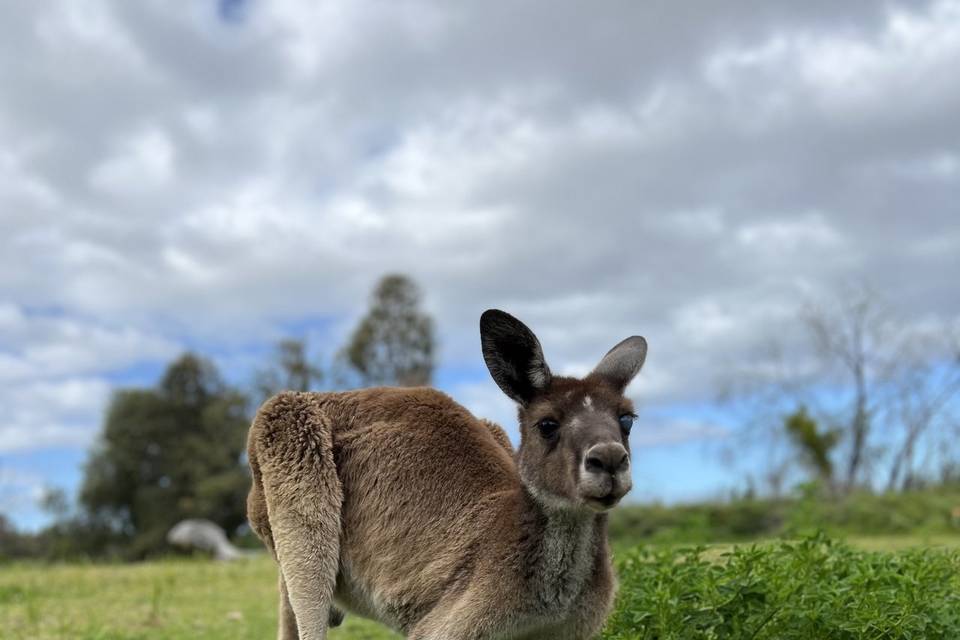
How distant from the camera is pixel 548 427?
4344 mm

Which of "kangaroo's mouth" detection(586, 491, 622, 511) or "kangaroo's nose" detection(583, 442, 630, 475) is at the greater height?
"kangaroo's nose" detection(583, 442, 630, 475)

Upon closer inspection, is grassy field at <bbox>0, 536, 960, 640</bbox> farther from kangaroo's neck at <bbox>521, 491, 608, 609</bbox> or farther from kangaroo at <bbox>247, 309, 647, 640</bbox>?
kangaroo at <bbox>247, 309, 647, 640</bbox>

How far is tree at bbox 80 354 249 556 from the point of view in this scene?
36844 mm

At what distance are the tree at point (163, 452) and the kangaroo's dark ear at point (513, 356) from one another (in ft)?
109

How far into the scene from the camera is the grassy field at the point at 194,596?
560cm

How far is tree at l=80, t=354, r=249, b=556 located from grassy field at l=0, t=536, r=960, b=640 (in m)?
21.9

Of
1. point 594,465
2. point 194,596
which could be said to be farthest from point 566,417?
point 194,596

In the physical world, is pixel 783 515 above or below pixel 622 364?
below

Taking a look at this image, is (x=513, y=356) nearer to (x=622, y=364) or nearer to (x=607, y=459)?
(x=622, y=364)

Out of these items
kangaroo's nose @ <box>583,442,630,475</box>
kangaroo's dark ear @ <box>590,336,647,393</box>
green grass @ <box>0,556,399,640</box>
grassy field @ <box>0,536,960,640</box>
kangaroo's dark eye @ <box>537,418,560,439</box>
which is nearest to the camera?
kangaroo's nose @ <box>583,442,630,475</box>

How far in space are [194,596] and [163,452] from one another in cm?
2983

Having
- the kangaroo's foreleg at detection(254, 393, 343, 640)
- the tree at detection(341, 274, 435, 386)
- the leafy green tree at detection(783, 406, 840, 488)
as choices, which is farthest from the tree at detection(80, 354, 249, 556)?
the kangaroo's foreleg at detection(254, 393, 343, 640)

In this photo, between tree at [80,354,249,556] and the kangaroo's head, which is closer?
the kangaroo's head

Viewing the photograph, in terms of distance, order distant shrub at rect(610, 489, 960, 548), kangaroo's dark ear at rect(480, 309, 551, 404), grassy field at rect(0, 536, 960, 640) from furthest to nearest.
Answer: distant shrub at rect(610, 489, 960, 548)
grassy field at rect(0, 536, 960, 640)
kangaroo's dark ear at rect(480, 309, 551, 404)
